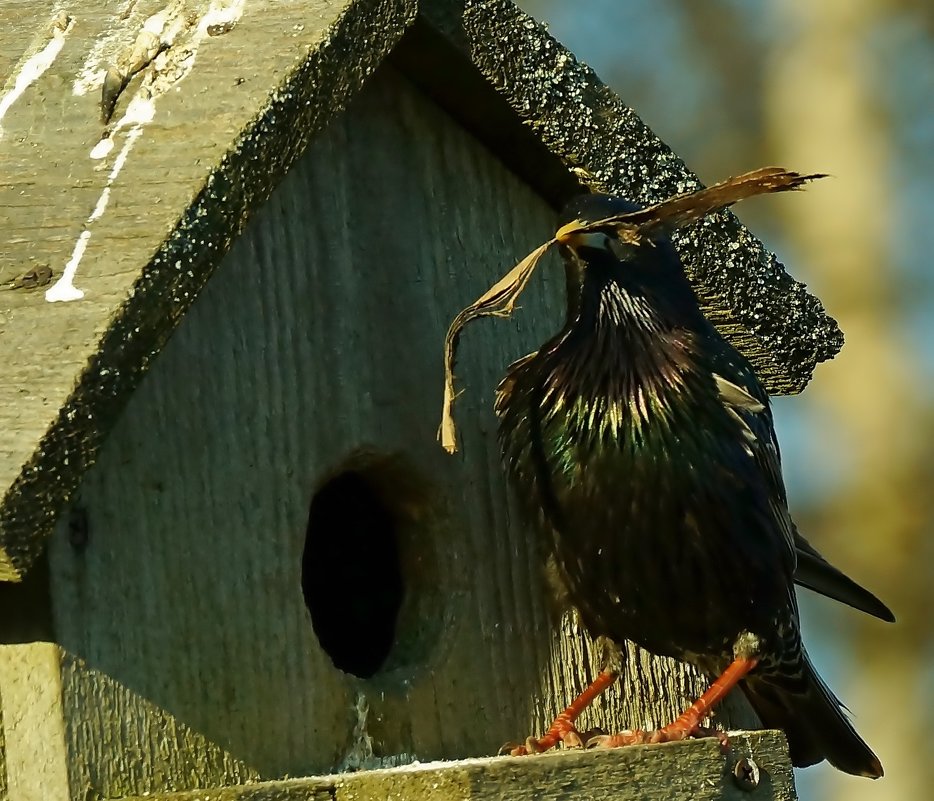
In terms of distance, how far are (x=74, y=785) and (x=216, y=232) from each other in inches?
24.2

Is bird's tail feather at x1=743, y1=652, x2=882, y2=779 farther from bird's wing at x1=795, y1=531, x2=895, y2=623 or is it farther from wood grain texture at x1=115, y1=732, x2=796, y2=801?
wood grain texture at x1=115, y1=732, x2=796, y2=801

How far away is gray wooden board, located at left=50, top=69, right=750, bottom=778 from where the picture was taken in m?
2.10

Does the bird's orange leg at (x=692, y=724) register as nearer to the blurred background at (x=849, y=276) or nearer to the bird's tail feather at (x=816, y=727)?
the bird's tail feather at (x=816, y=727)

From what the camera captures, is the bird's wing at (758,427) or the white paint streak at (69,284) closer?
the white paint streak at (69,284)

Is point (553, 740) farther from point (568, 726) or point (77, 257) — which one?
point (77, 257)

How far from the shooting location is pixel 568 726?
250 cm

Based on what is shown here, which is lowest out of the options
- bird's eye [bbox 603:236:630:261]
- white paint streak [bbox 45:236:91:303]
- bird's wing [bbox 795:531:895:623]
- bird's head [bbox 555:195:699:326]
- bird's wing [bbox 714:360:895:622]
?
bird's wing [bbox 795:531:895:623]

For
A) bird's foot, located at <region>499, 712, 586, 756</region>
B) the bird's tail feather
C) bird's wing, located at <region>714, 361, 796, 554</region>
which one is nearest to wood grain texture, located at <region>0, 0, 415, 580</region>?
bird's wing, located at <region>714, 361, 796, 554</region>

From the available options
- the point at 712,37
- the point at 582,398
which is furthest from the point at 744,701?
the point at 712,37

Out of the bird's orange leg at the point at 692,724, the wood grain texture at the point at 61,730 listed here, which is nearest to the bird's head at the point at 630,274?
the bird's orange leg at the point at 692,724

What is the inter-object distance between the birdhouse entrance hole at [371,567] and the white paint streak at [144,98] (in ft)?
1.94

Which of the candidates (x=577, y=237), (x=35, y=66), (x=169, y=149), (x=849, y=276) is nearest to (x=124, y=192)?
(x=169, y=149)

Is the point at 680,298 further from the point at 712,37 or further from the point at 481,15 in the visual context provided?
the point at 712,37

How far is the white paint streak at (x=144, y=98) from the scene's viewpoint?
187cm
